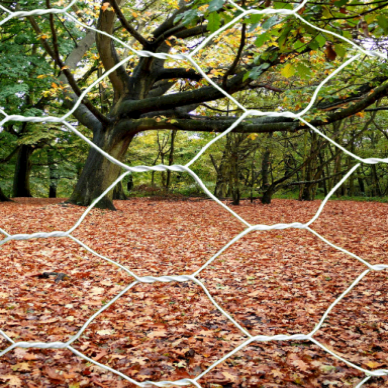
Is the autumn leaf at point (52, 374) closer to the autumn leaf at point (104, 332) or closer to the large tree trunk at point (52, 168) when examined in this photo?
the autumn leaf at point (104, 332)

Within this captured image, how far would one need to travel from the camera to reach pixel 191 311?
2436 mm

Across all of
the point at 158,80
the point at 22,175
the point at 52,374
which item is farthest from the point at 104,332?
the point at 22,175

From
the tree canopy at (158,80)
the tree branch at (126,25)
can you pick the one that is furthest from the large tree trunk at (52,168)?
the tree branch at (126,25)

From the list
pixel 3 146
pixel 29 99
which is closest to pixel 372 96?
pixel 29 99

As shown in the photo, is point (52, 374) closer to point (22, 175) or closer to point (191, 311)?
point (191, 311)

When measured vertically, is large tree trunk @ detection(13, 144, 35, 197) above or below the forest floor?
above

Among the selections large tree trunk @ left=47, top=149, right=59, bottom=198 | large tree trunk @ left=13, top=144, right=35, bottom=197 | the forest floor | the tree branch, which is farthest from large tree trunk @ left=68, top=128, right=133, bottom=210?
large tree trunk @ left=13, top=144, right=35, bottom=197

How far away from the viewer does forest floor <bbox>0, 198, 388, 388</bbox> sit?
1647mm

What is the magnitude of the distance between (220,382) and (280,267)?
2.24 m

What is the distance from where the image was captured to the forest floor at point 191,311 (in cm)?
165

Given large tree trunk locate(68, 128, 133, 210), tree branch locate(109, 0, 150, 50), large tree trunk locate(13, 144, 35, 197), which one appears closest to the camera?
tree branch locate(109, 0, 150, 50)

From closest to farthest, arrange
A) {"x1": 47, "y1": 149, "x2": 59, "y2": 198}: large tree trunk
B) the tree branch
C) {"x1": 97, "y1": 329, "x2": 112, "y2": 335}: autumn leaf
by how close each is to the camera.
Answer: {"x1": 97, "y1": 329, "x2": 112, "y2": 335}: autumn leaf
the tree branch
{"x1": 47, "y1": 149, "x2": 59, "y2": 198}: large tree trunk

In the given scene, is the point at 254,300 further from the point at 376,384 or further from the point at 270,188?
the point at 270,188

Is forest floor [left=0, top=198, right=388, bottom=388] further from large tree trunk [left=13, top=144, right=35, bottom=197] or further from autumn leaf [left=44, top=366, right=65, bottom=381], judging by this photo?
large tree trunk [left=13, top=144, right=35, bottom=197]
